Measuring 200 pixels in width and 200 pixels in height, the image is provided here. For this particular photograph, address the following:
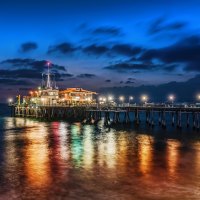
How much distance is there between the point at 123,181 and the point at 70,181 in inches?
157

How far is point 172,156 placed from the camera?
34438mm

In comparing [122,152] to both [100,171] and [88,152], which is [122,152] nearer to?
[88,152]

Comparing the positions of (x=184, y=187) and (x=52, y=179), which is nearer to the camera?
(x=184, y=187)

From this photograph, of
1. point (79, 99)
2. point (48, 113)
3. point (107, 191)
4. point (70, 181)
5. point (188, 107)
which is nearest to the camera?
point (107, 191)

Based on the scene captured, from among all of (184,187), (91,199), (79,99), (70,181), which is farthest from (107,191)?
(79,99)

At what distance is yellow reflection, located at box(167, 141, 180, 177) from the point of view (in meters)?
27.9

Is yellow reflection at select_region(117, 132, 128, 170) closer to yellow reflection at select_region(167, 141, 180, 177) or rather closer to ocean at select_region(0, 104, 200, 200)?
ocean at select_region(0, 104, 200, 200)

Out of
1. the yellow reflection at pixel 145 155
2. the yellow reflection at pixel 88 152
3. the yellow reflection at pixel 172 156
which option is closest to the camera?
the yellow reflection at pixel 172 156

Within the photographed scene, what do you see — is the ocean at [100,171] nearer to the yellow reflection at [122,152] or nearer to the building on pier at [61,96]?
the yellow reflection at [122,152]

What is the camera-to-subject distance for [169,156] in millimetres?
34531

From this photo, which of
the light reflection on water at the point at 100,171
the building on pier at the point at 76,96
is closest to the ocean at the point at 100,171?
the light reflection on water at the point at 100,171

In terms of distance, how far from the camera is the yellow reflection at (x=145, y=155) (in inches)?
1131

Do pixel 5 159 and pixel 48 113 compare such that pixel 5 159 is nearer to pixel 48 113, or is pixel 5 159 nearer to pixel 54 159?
pixel 54 159

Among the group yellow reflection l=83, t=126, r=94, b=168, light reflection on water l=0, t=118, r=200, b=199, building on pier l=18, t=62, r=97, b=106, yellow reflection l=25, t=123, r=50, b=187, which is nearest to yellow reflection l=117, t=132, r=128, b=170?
light reflection on water l=0, t=118, r=200, b=199
